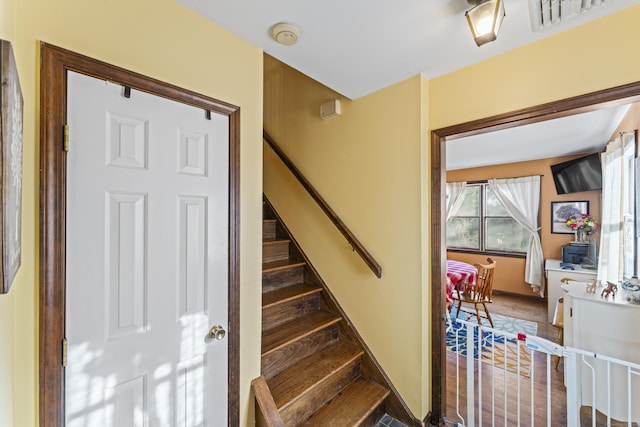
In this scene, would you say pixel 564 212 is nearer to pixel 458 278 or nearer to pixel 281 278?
pixel 458 278

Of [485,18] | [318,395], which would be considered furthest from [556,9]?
[318,395]

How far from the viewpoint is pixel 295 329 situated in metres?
2.12

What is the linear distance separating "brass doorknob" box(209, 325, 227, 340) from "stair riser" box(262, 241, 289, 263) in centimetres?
122

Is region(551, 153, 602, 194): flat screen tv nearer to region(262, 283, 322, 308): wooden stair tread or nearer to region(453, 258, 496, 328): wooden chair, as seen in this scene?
region(453, 258, 496, 328): wooden chair

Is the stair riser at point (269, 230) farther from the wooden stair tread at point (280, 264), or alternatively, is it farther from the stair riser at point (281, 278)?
the stair riser at point (281, 278)

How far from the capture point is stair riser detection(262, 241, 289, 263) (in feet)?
8.59

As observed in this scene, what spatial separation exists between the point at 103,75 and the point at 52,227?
0.60 metres

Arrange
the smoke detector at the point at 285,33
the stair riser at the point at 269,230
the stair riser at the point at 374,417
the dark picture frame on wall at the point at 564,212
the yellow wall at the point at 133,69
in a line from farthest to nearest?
the dark picture frame on wall at the point at 564,212 < the stair riser at the point at 269,230 < the stair riser at the point at 374,417 < the smoke detector at the point at 285,33 < the yellow wall at the point at 133,69

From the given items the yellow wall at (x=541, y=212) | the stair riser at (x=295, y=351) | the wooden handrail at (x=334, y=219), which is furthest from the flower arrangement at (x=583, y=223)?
the stair riser at (x=295, y=351)

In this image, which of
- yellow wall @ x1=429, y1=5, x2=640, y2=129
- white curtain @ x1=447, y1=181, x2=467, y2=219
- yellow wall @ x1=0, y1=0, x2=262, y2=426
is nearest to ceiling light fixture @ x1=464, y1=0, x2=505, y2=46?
yellow wall @ x1=429, y1=5, x2=640, y2=129

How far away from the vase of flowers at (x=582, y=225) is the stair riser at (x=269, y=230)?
15.0 ft

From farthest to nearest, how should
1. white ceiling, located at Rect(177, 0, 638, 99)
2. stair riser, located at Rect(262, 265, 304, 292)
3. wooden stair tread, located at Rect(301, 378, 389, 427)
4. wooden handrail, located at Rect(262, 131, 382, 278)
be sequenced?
stair riser, located at Rect(262, 265, 304, 292), wooden handrail, located at Rect(262, 131, 382, 278), wooden stair tread, located at Rect(301, 378, 389, 427), white ceiling, located at Rect(177, 0, 638, 99)

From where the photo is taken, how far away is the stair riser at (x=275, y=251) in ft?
8.59

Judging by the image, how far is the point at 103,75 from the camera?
1060mm
